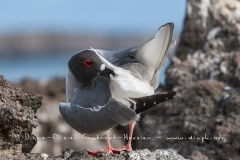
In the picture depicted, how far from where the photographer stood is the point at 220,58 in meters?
7.48

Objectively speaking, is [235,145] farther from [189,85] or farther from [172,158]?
[172,158]

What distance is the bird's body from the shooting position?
5562mm

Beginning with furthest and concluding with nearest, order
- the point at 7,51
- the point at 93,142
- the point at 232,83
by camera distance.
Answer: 1. the point at 7,51
2. the point at 93,142
3. the point at 232,83

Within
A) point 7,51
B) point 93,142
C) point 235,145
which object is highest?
point 235,145

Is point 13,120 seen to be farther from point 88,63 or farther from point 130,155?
point 88,63

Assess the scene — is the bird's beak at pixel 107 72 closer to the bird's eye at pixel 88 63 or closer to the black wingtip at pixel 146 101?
the bird's eye at pixel 88 63

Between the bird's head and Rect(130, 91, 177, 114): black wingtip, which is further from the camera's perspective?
the bird's head

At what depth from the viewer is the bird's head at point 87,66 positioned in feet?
18.9

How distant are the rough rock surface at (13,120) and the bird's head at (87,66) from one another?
76 centimetres

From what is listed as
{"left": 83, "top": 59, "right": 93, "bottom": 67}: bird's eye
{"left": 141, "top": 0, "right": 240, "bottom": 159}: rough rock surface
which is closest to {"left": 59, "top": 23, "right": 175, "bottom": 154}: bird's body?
{"left": 83, "top": 59, "right": 93, "bottom": 67}: bird's eye

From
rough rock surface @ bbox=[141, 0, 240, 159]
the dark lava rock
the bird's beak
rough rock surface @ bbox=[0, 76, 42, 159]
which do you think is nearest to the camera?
rough rock surface @ bbox=[0, 76, 42, 159]

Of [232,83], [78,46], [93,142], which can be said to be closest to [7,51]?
[78,46]

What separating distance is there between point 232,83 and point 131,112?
6.12ft

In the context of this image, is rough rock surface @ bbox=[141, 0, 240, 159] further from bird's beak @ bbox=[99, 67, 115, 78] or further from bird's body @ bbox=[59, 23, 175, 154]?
bird's beak @ bbox=[99, 67, 115, 78]
